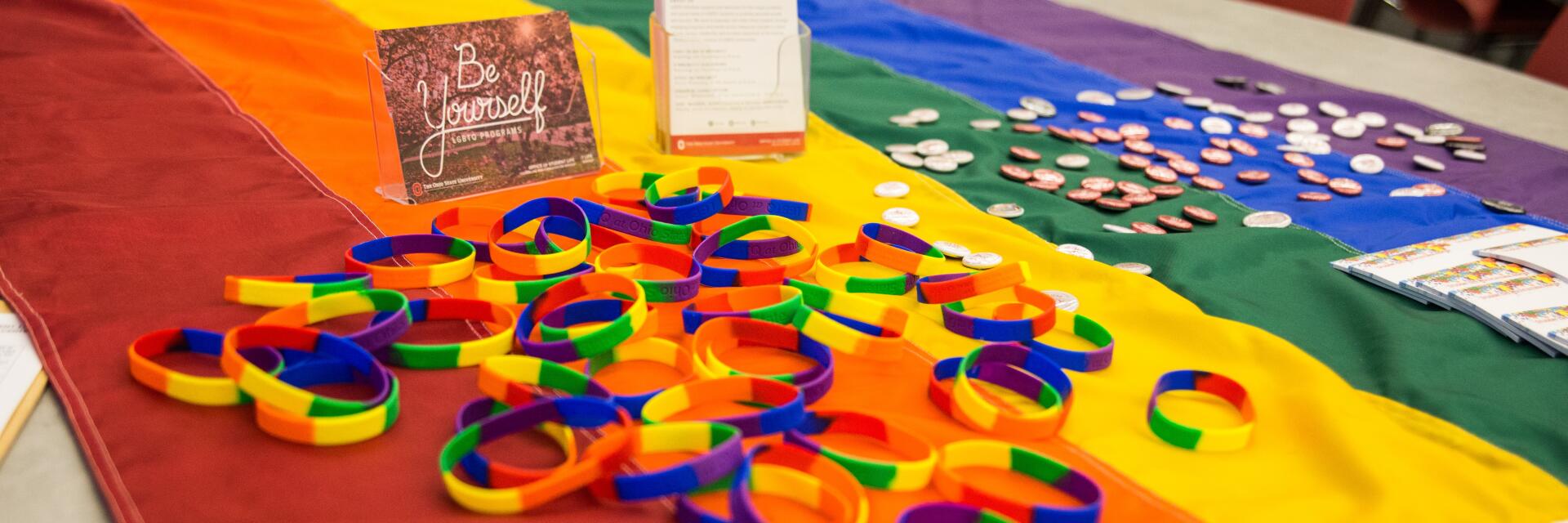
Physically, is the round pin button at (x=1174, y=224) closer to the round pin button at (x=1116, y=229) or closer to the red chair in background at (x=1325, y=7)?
the round pin button at (x=1116, y=229)

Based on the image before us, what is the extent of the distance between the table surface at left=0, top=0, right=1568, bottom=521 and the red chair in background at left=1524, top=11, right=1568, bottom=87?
0.11 metres

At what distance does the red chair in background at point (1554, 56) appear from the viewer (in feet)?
8.55

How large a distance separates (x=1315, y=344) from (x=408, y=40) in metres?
1.37

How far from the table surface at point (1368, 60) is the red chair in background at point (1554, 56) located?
113 mm

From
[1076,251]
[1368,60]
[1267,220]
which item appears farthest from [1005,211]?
[1368,60]

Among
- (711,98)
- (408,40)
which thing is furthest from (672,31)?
(408,40)

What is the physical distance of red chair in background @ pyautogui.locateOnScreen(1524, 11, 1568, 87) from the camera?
103 inches

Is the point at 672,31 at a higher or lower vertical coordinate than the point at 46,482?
higher

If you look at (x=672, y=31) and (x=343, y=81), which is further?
(x=343, y=81)

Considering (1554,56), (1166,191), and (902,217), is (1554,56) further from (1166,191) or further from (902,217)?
(902,217)

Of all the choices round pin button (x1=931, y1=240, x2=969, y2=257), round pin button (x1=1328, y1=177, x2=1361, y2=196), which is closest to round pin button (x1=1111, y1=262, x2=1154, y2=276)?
round pin button (x1=931, y1=240, x2=969, y2=257)

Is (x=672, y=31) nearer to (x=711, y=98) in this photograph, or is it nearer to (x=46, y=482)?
(x=711, y=98)

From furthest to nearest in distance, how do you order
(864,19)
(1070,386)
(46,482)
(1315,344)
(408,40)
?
(864,19) < (408,40) < (1315,344) < (1070,386) < (46,482)

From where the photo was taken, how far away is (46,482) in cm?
102
